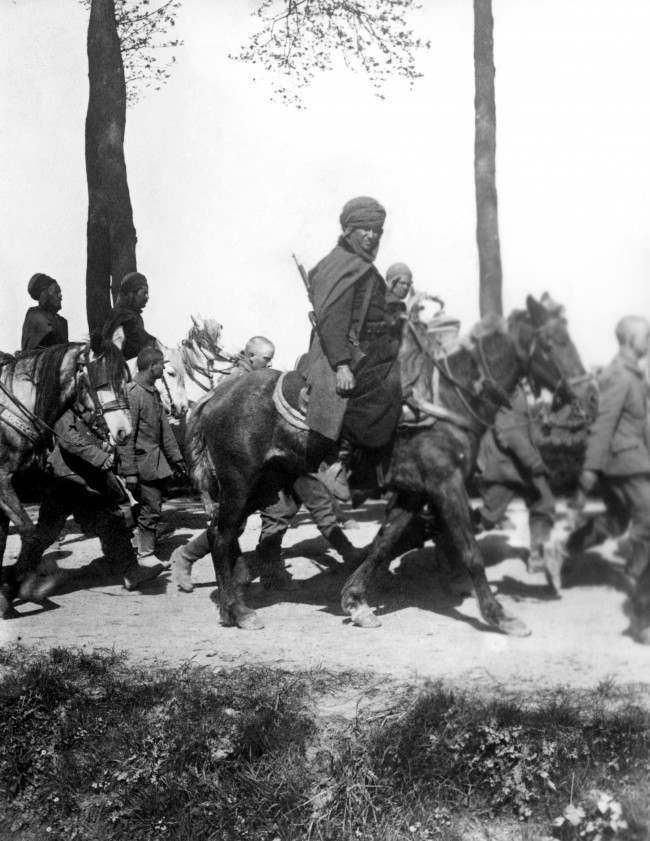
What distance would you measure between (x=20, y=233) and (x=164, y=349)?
1304 millimetres

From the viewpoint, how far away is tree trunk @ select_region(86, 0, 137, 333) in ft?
22.7

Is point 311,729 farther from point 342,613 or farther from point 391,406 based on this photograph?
point 391,406

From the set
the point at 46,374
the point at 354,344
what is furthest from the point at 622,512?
the point at 46,374

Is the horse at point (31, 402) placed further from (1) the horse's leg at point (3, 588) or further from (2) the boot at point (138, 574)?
(2) the boot at point (138, 574)

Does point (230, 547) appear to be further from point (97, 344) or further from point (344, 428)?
point (97, 344)

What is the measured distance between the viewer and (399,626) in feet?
20.2

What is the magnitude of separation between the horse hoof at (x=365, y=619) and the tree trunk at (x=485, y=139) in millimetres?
1938

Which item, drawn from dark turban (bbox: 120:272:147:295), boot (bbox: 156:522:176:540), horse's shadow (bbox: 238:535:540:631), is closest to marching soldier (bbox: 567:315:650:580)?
horse's shadow (bbox: 238:535:540:631)

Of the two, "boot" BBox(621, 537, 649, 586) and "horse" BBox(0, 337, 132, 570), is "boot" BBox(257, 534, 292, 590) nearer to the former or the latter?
"horse" BBox(0, 337, 132, 570)

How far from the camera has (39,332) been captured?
7.44m

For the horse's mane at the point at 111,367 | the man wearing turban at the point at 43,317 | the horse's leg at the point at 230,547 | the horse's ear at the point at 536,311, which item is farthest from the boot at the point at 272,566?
the horse's ear at the point at 536,311

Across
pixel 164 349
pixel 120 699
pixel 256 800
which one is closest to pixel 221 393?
pixel 164 349

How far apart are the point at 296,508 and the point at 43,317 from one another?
232cm

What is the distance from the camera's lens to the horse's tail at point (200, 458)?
6641mm
